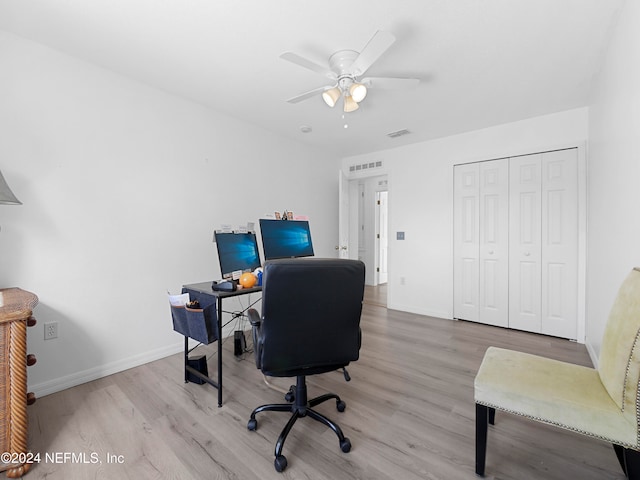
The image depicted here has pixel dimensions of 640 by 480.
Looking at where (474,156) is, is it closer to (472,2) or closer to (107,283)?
(472,2)

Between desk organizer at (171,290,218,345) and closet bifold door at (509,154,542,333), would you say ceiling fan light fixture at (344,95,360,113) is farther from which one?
closet bifold door at (509,154,542,333)

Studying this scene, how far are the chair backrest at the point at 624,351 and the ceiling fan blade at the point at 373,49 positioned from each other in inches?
68.3

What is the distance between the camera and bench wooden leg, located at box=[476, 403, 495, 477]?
1.34 meters

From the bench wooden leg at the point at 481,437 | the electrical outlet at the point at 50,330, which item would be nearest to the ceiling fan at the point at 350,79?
the bench wooden leg at the point at 481,437

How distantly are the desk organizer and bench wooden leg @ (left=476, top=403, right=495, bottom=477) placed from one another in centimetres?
169

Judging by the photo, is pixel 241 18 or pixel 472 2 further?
pixel 241 18

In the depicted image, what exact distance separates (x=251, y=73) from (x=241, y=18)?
2.07 feet

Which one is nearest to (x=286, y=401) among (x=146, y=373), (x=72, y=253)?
(x=146, y=373)

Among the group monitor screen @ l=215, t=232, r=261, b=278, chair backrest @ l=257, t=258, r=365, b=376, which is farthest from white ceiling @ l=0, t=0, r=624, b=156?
chair backrest @ l=257, t=258, r=365, b=376

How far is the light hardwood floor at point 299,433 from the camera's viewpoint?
56.6 inches

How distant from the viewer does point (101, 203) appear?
2391mm

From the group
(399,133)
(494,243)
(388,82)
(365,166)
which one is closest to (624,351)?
(388,82)

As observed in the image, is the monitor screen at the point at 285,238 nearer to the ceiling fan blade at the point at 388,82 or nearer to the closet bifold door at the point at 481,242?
the ceiling fan blade at the point at 388,82

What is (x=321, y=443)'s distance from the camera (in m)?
1.62
